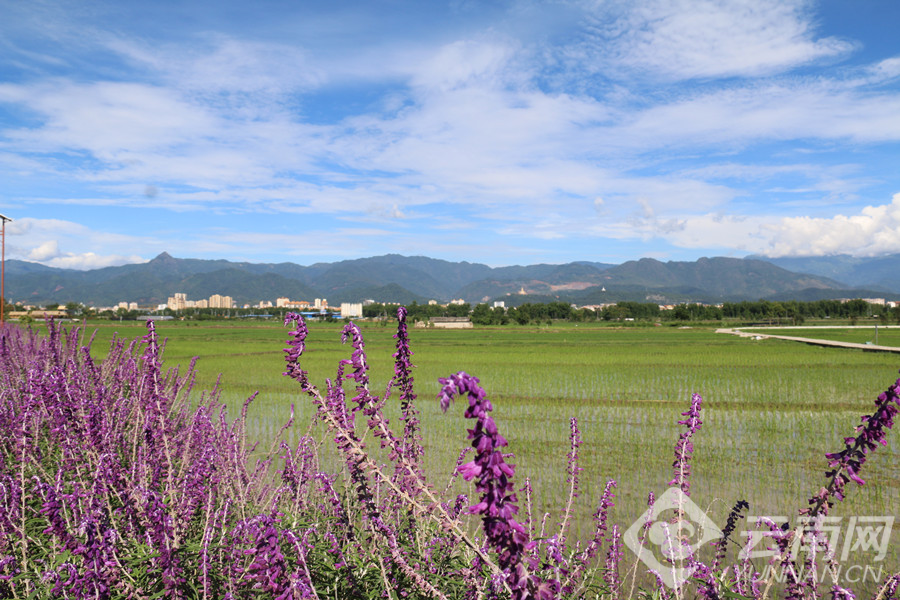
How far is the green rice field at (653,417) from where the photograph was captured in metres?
11.6

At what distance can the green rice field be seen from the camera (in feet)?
38.1

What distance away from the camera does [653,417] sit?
19.7 metres

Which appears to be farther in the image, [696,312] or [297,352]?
[696,312]

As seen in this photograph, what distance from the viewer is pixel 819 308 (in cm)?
15488

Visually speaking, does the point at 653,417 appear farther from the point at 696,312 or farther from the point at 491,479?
the point at 696,312

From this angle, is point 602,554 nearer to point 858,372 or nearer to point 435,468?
point 435,468

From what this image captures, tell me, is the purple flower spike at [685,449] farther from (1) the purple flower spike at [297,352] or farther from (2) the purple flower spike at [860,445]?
(1) the purple flower spike at [297,352]

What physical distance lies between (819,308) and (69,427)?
624 feet

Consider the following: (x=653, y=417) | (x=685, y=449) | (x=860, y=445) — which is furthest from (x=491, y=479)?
(x=653, y=417)

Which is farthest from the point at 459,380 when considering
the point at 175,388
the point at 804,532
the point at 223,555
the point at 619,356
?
the point at 619,356
